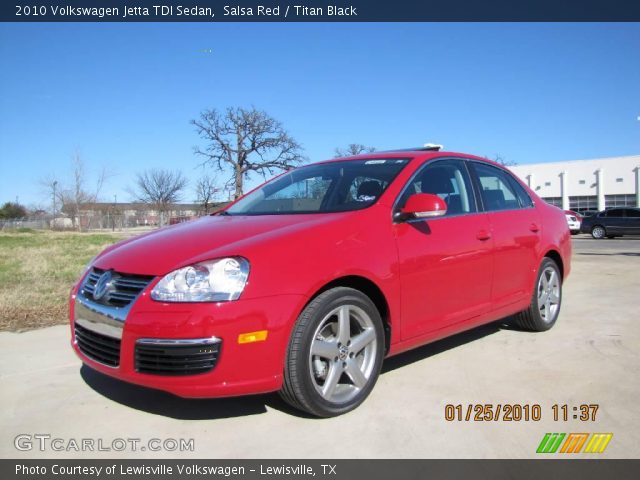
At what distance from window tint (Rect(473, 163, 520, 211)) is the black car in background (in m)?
22.3

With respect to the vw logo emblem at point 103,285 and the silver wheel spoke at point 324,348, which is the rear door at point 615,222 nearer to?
the silver wheel spoke at point 324,348

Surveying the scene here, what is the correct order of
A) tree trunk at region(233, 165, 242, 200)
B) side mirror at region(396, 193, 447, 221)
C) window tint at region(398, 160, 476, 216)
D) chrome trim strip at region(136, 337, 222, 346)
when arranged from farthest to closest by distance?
tree trunk at region(233, 165, 242, 200)
window tint at region(398, 160, 476, 216)
side mirror at region(396, 193, 447, 221)
chrome trim strip at region(136, 337, 222, 346)

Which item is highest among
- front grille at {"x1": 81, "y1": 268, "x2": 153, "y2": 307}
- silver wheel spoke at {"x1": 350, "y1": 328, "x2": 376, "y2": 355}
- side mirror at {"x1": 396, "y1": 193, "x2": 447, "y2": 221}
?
side mirror at {"x1": 396, "y1": 193, "x2": 447, "y2": 221}

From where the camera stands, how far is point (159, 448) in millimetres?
2656

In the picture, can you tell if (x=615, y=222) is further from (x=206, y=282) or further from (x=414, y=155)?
(x=206, y=282)

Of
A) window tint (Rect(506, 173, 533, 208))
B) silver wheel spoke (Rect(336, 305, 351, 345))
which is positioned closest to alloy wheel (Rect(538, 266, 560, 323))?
window tint (Rect(506, 173, 533, 208))

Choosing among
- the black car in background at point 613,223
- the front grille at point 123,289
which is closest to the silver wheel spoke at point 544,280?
the front grille at point 123,289

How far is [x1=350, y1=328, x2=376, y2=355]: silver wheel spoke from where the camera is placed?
10.1 ft

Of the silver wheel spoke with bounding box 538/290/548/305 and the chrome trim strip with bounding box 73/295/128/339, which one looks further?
the silver wheel spoke with bounding box 538/290/548/305

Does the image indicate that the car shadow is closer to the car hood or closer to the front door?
the front door

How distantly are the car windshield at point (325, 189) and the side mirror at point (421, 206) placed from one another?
0.22 meters

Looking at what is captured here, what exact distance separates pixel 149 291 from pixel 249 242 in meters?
0.59

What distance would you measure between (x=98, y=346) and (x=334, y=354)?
1369 mm
